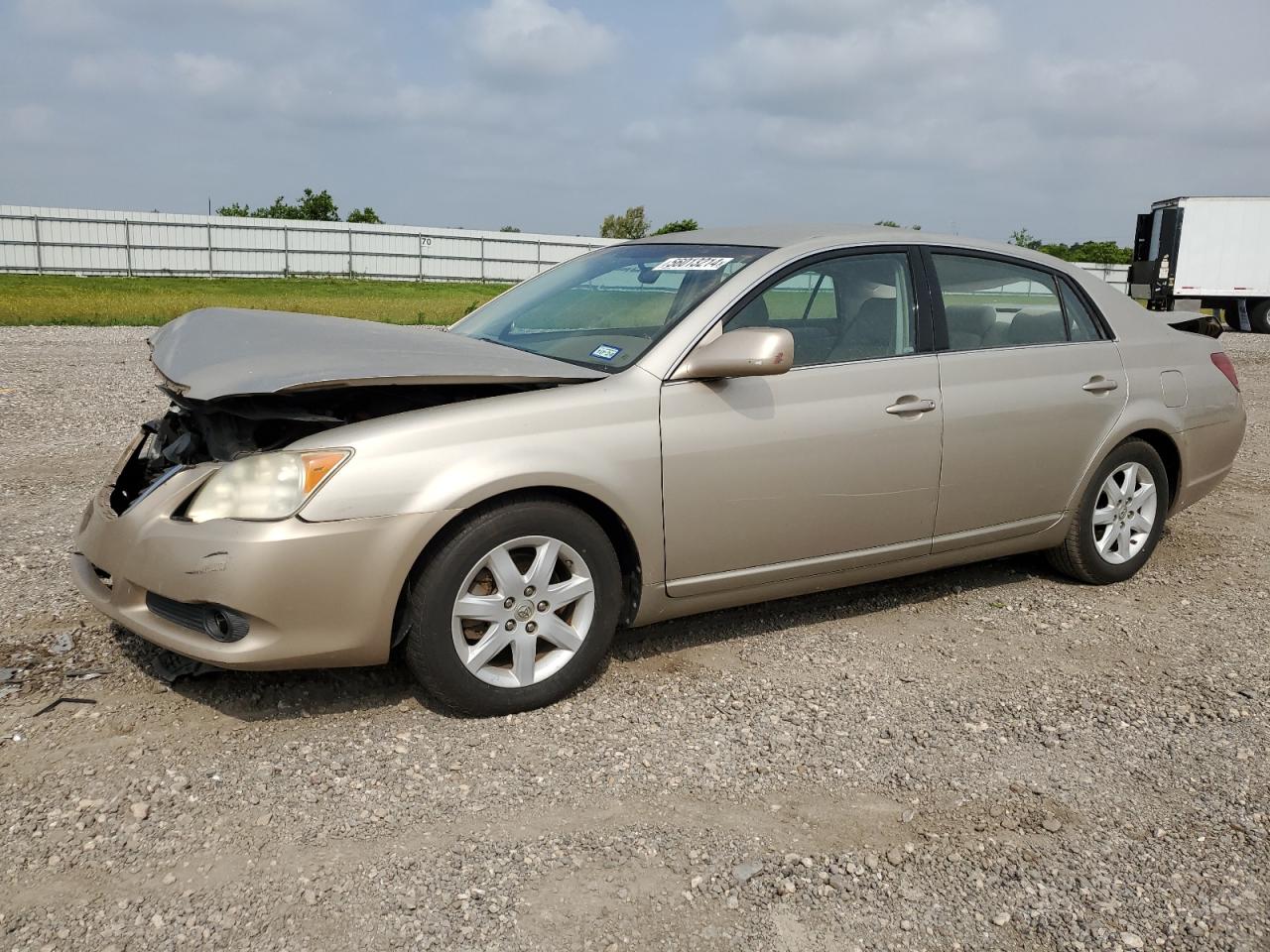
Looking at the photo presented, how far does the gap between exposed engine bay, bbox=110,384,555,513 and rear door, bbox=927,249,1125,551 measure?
6.06ft

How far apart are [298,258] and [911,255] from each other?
3865cm

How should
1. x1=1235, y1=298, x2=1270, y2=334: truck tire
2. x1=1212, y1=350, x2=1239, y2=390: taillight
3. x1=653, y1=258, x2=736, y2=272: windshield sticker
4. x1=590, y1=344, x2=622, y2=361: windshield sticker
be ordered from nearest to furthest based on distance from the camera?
x1=590, y1=344, x2=622, y2=361: windshield sticker, x1=653, y1=258, x2=736, y2=272: windshield sticker, x1=1212, y1=350, x2=1239, y2=390: taillight, x1=1235, y1=298, x2=1270, y2=334: truck tire

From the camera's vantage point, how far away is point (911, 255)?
464 centimetres

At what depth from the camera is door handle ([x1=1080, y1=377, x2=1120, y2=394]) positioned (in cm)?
497

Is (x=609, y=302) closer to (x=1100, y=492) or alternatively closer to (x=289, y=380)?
(x=289, y=380)

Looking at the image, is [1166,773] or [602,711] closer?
[1166,773]

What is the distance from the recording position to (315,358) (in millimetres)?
3527

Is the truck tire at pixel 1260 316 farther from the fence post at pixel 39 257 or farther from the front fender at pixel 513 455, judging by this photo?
the fence post at pixel 39 257

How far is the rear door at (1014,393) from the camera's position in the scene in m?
4.58

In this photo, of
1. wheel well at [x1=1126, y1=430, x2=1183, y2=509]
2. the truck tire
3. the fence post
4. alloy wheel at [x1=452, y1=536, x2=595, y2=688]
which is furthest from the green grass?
the truck tire

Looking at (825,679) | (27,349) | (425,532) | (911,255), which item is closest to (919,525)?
(825,679)

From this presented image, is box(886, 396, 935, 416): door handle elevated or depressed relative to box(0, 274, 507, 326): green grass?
depressed

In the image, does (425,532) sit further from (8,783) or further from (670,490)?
(8,783)

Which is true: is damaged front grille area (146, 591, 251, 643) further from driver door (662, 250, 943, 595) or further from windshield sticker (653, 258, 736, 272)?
windshield sticker (653, 258, 736, 272)
